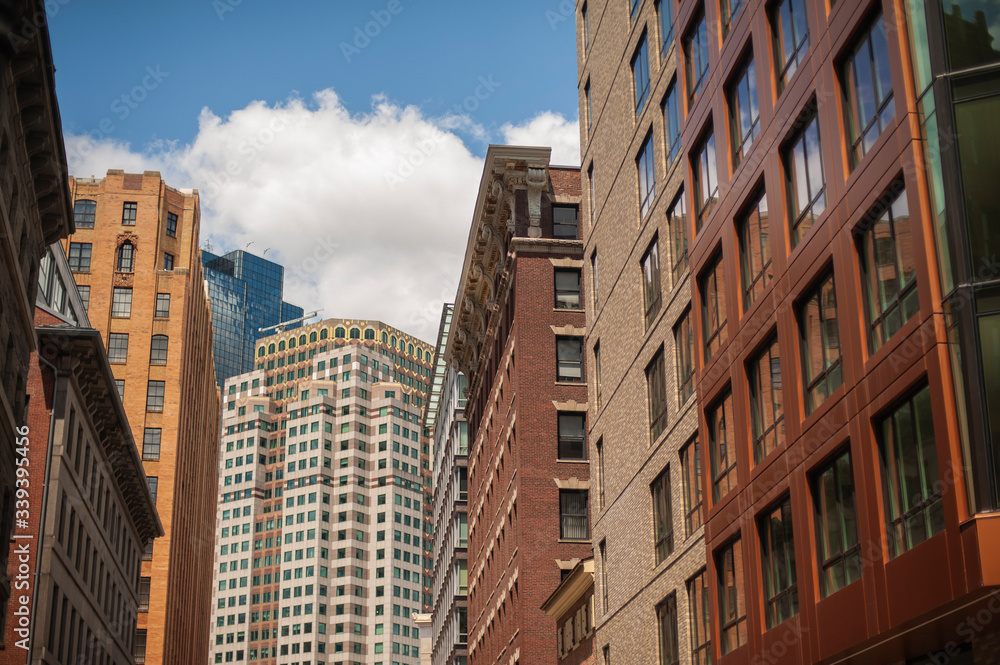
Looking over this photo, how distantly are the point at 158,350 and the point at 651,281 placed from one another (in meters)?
63.5

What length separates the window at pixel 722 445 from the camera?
28858 mm

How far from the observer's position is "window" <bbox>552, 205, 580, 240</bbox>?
204 feet

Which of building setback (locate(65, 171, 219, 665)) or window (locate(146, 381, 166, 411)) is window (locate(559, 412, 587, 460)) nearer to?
building setback (locate(65, 171, 219, 665))

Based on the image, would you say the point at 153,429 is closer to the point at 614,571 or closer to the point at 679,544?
the point at 614,571

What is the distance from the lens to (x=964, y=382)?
18.1 metres

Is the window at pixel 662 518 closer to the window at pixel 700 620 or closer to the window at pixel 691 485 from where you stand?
the window at pixel 691 485

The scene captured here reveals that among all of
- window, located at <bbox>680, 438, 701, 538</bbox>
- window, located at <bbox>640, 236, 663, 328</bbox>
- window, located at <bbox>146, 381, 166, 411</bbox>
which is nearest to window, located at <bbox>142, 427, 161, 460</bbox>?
window, located at <bbox>146, 381, 166, 411</bbox>

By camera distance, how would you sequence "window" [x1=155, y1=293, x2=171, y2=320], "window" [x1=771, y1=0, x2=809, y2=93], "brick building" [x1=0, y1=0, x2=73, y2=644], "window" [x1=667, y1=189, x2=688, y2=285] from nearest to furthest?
"window" [x1=771, y1=0, x2=809, y2=93], "brick building" [x1=0, y1=0, x2=73, y2=644], "window" [x1=667, y1=189, x2=688, y2=285], "window" [x1=155, y1=293, x2=171, y2=320]

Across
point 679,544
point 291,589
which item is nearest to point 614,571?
point 679,544

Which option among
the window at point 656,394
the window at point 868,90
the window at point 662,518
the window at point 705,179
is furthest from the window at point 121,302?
the window at point 868,90

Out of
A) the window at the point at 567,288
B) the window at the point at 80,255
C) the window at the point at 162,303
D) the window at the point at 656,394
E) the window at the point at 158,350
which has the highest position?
the window at the point at 80,255

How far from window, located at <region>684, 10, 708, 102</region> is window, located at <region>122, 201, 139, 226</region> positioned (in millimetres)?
70031

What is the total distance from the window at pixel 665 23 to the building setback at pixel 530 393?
23.9m

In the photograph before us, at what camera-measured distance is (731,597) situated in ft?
93.0
